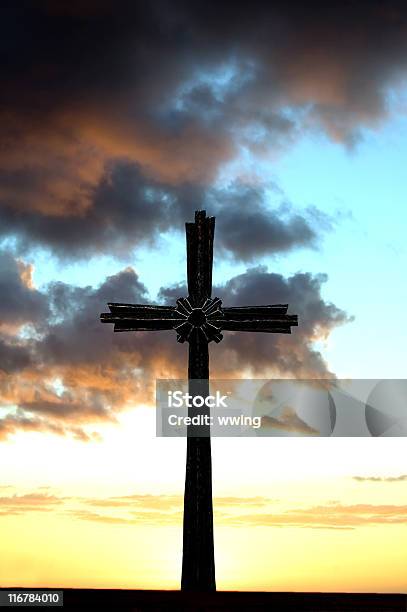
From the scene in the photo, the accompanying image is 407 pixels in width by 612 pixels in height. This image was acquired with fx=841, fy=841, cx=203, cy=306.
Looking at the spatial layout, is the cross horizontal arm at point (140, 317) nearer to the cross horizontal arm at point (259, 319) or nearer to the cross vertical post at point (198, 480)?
the cross vertical post at point (198, 480)

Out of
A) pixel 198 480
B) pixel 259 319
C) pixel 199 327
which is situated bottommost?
pixel 198 480

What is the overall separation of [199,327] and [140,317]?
133cm

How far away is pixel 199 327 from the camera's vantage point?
16.4 meters

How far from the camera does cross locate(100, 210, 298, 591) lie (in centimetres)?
1543

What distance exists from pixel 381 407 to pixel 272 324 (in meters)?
3.87

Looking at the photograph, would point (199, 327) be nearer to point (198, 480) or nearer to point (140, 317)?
point (140, 317)

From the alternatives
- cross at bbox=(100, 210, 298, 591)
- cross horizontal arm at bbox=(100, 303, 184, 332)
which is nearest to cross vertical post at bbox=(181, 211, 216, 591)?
cross at bbox=(100, 210, 298, 591)

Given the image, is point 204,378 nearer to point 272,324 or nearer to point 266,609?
point 272,324

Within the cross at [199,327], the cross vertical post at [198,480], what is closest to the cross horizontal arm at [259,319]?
the cross at [199,327]

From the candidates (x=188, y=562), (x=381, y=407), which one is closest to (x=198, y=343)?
(x=188, y=562)

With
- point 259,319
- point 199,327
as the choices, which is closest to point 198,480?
point 199,327

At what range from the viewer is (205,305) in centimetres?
1655

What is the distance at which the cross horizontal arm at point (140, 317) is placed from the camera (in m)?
16.7

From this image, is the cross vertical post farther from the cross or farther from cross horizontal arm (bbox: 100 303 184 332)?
cross horizontal arm (bbox: 100 303 184 332)
